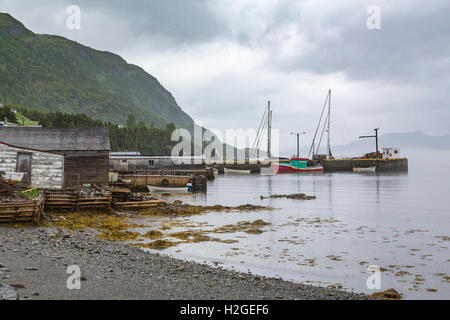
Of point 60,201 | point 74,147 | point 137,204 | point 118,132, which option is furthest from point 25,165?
point 118,132

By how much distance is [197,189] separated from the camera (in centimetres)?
5662

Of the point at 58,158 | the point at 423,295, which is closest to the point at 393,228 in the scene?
the point at 423,295

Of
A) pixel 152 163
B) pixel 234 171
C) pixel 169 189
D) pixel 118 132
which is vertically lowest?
pixel 169 189

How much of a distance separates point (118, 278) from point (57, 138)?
3430 cm

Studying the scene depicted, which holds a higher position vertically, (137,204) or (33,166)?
(33,166)

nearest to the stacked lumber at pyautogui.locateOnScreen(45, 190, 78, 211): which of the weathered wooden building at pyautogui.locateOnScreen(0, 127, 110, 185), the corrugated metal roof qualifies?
the weathered wooden building at pyautogui.locateOnScreen(0, 127, 110, 185)

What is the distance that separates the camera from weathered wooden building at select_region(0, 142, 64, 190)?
99.0ft

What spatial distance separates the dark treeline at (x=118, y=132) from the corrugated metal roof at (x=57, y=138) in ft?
201

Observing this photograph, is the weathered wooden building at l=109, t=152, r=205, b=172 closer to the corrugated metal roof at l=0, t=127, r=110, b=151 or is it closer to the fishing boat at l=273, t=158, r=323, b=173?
the corrugated metal roof at l=0, t=127, r=110, b=151

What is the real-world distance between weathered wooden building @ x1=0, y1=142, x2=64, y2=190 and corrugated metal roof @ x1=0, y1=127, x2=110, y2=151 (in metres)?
8.26

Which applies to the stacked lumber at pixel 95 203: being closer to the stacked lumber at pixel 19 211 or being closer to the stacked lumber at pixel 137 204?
the stacked lumber at pixel 137 204

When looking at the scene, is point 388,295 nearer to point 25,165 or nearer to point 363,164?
point 25,165

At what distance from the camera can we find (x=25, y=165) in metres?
30.9

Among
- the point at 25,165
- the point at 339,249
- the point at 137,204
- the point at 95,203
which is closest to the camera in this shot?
the point at 339,249
